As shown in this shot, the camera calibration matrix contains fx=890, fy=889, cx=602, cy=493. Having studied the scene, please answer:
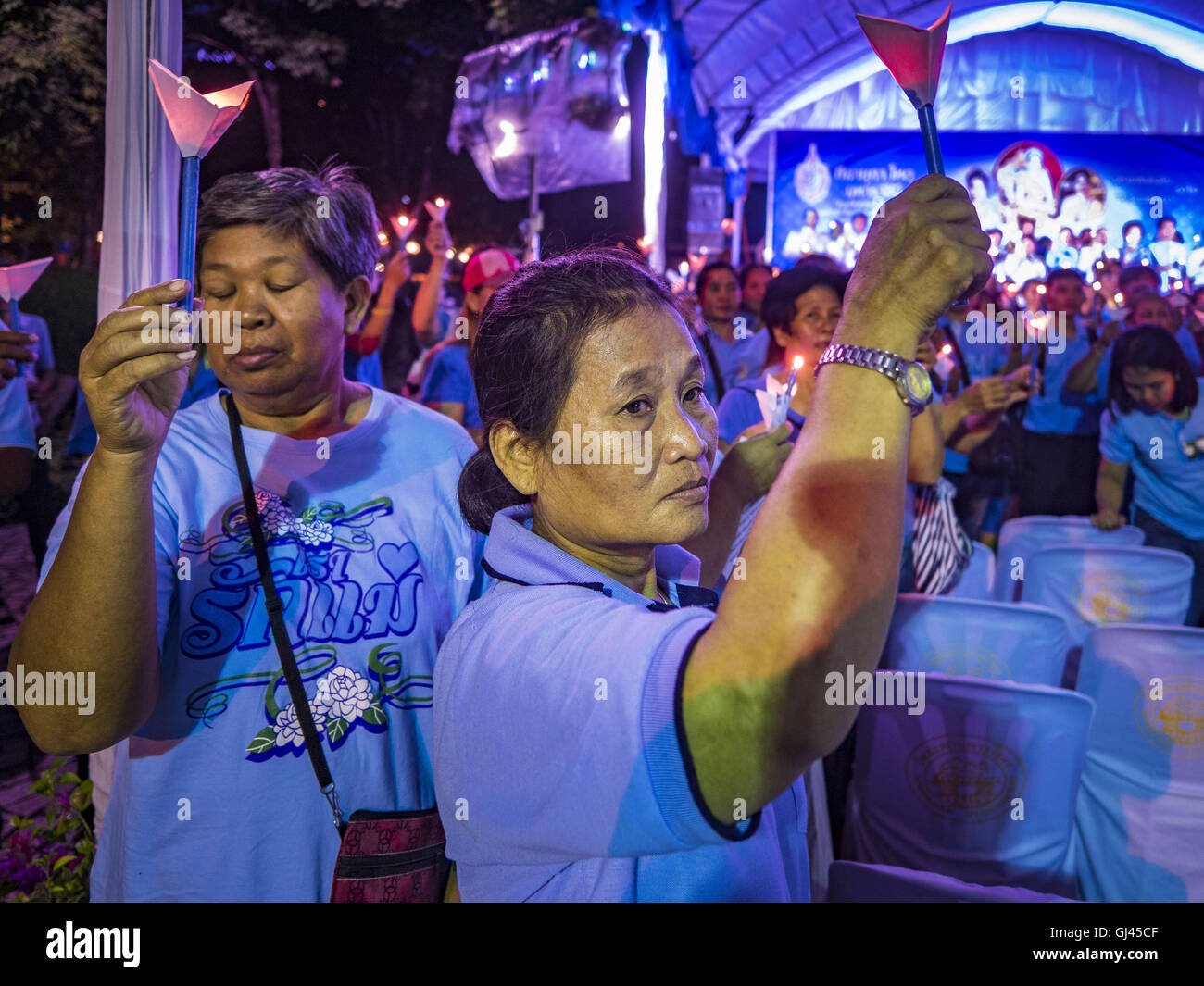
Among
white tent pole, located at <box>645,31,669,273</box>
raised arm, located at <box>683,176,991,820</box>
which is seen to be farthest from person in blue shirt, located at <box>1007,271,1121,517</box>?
raised arm, located at <box>683,176,991,820</box>

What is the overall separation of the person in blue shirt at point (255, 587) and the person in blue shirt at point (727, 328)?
391 cm

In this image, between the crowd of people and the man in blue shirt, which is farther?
the man in blue shirt

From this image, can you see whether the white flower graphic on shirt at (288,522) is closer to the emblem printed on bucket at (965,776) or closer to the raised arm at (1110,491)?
the emblem printed on bucket at (965,776)

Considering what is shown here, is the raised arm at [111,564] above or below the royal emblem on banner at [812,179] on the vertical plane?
below

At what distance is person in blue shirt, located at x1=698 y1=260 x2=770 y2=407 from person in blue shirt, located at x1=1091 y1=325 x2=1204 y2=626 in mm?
1981

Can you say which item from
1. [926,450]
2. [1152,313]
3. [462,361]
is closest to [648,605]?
[926,450]

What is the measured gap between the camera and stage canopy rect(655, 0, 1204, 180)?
7.96m

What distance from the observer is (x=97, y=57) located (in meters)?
6.31

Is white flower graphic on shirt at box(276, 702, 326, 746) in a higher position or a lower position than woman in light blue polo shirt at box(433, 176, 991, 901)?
lower

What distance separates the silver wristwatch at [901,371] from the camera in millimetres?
793

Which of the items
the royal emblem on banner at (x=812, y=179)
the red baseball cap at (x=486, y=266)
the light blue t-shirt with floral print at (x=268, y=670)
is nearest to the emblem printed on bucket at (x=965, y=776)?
the light blue t-shirt with floral print at (x=268, y=670)

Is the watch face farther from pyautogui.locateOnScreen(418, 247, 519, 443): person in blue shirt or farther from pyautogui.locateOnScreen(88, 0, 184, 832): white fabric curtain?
pyautogui.locateOnScreen(418, 247, 519, 443): person in blue shirt
